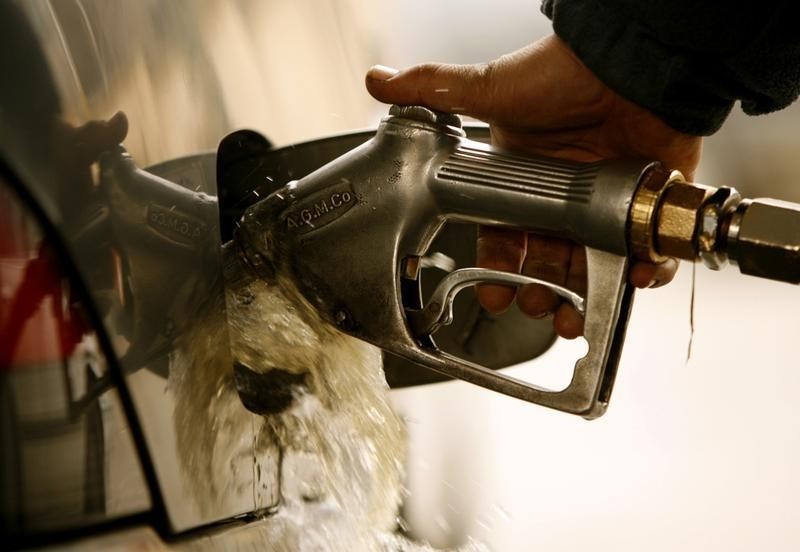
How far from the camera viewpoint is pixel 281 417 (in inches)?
23.2

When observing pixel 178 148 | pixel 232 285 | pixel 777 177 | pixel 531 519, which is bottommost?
pixel 531 519

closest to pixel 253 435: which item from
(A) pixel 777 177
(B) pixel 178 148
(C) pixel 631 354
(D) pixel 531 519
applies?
(B) pixel 178 148

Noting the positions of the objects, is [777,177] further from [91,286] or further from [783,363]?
[91,286]

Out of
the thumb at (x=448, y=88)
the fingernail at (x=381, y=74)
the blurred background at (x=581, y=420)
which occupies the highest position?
the fingernail at (x=381, y=74)

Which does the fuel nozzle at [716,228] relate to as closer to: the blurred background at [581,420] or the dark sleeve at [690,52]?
the dark sleeve at [690,52]

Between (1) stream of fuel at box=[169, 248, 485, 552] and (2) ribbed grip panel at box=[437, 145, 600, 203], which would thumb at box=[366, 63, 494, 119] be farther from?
(1) stream of fuel at box=[169, 248, 485, 552]

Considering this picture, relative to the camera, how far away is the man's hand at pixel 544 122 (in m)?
→ 0.51

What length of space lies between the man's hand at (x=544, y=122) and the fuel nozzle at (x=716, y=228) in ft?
0.15

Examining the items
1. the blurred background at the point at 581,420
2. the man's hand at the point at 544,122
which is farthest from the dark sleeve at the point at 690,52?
the blurred background at the point at 581,420

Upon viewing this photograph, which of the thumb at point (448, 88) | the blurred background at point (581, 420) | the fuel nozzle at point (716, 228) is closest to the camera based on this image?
the fuel nozzle at point (716, 228)

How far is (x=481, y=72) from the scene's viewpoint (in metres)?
0.52

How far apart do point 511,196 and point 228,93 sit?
21 cm

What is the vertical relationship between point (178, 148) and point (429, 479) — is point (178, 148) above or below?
above

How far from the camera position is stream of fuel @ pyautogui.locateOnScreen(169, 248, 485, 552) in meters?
0.52
